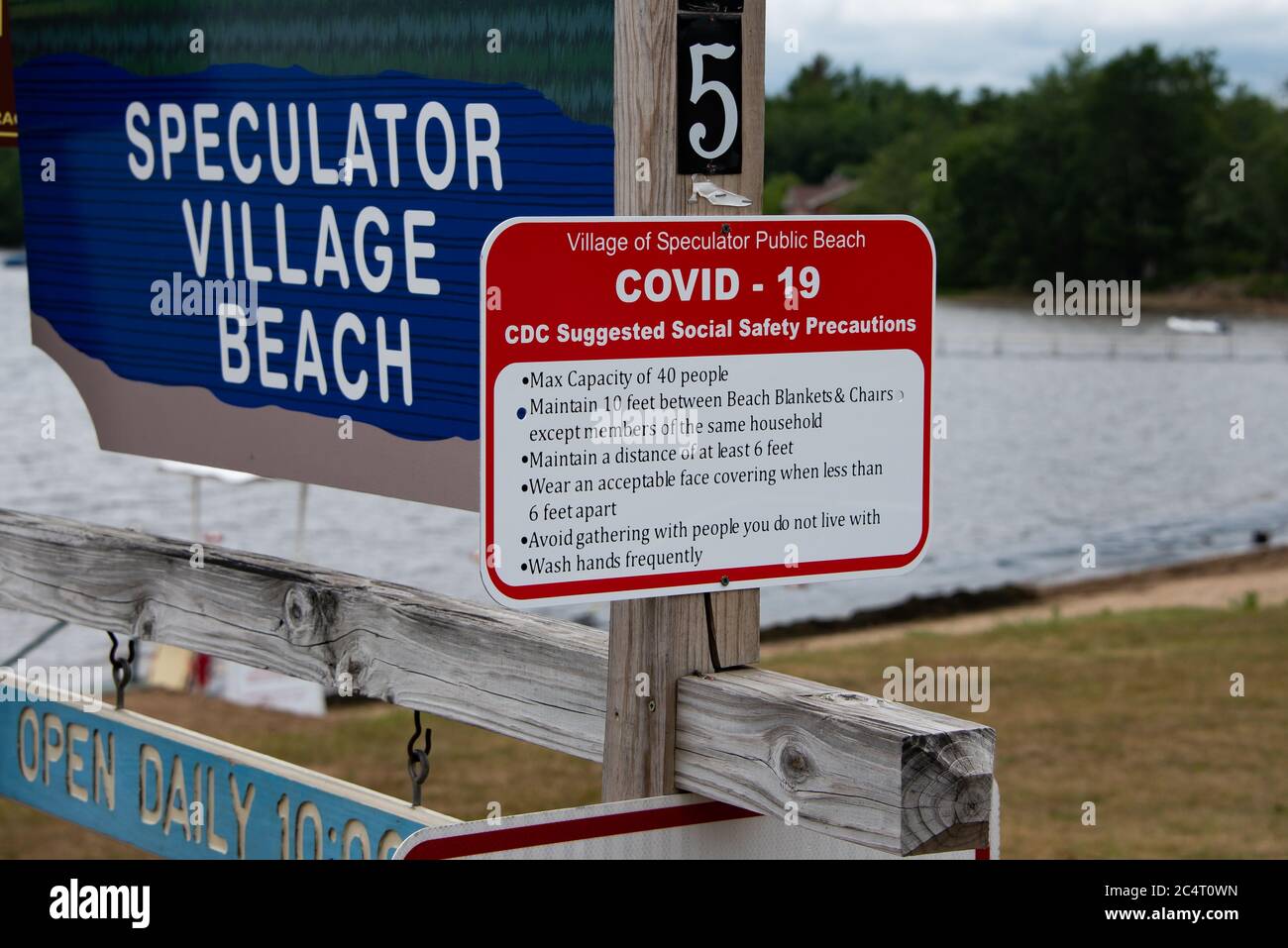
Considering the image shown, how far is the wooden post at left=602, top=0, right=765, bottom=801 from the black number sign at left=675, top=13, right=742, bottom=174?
11 millimetres

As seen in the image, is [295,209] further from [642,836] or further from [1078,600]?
[1078,600]

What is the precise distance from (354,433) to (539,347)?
116 cm

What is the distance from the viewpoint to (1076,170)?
93875mm

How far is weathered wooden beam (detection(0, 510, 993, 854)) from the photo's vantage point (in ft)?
6.30

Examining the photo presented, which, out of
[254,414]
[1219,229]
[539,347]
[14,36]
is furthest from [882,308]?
[1219,229]

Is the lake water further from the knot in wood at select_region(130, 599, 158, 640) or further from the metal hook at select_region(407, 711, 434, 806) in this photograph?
the metal hook at select_region(407, 711, 434, 806)

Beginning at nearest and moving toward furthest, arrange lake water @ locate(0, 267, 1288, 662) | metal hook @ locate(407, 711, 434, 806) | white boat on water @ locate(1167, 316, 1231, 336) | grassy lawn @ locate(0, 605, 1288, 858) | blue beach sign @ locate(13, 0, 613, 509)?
1. metal hook @ locate(407, 711, 434, 806)
2. blue beach sign @ locate(13, 0, 613, 509)
3. grassy lawn @ locate(0, 605, 1288, 858)
4. lake water @ locate(0, 267, 1288, 662)
5. white boat on water @ locate(1167, 316, 1231, 336)

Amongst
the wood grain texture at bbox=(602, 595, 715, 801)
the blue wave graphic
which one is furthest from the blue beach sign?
the wood grain texture at bbox=(602, 595, 715, 801)

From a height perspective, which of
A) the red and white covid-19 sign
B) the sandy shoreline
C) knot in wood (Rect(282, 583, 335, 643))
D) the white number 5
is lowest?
the sandy shoreline

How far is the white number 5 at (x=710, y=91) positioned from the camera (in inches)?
86.6

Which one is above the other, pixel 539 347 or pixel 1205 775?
pixel 539 347

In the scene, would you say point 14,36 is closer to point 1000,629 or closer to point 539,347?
point 539,347

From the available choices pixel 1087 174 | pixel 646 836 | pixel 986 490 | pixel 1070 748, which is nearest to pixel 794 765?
pixel 646 836

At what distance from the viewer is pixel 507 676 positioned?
2650 millimetres
